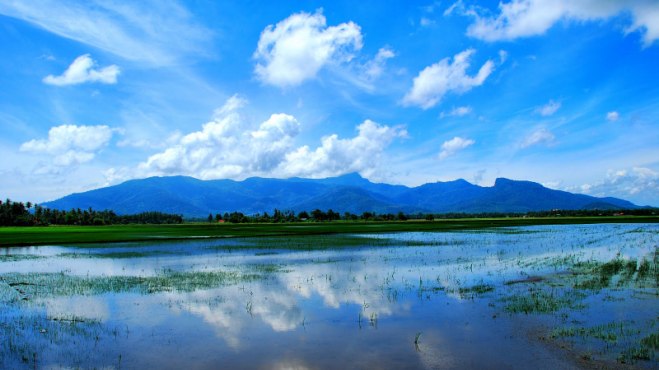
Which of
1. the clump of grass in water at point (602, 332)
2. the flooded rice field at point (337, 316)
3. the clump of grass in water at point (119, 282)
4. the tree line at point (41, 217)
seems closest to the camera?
the flooded rice field at point (337, 316)

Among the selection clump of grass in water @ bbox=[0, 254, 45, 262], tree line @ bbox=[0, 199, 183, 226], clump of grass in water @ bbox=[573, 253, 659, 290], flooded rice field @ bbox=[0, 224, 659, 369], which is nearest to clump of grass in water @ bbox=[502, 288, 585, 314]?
Answer: flooded rice field @ bbox=[0, 224, 659, 369]

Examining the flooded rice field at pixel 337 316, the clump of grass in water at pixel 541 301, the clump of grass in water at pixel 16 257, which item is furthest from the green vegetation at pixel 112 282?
the clump of grass in water at pixel 541 301

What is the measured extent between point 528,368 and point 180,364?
9.45 m

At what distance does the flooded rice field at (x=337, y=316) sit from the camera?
40.2ft

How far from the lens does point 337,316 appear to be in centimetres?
1709

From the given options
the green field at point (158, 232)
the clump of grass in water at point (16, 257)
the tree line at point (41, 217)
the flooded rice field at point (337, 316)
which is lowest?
the flooded rice field at point (337, 316)

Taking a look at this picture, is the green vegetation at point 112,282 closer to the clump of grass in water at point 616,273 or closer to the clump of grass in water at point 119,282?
the clump of grass in water at point 119,282

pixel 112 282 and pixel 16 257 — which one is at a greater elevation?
pixel 16 257

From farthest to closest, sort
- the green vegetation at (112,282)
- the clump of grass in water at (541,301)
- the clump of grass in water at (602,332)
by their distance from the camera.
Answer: the green vegetation at (112,282) → the clump of grass in water at (541,301) → the clump of grass in water at (602,332)

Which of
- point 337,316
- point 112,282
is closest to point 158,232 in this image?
point 112,282

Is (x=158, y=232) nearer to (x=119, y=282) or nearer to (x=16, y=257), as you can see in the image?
(x=16, y=257)

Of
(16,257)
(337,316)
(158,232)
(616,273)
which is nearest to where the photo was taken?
(337,316)

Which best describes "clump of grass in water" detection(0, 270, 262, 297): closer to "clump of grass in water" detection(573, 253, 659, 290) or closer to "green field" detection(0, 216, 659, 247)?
"clump of grass in water" detection(573, 253, 659, 290)

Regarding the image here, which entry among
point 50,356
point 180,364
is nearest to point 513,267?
point 180,364
